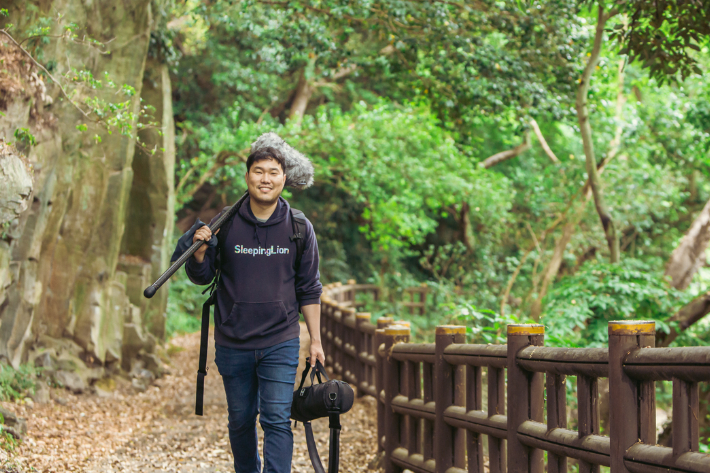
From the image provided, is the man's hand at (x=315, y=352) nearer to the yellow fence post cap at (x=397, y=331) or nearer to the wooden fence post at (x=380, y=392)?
the yellow fence post cap at (x=397, y=331)

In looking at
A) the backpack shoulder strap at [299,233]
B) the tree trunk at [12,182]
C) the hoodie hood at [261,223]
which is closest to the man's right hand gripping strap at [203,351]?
the hoodie hood at [261,223]

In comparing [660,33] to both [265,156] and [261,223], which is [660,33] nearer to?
[265,156]

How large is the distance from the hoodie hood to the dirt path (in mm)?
2403

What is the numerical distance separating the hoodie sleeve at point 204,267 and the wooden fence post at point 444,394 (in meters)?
1.55

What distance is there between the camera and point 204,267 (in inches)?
133

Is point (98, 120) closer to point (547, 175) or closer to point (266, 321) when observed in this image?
point (266, 321)

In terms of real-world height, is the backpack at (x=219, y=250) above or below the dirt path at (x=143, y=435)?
above

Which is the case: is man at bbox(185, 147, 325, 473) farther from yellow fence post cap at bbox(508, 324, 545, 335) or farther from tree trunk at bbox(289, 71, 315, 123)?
tree trunk at bbox(289, 71, 315, 123)

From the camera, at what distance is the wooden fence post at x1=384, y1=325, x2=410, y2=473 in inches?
192

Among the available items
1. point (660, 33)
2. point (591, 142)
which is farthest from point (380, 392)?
point (591, 142)

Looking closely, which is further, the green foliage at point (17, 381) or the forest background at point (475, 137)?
the forest background at point (475, 137)

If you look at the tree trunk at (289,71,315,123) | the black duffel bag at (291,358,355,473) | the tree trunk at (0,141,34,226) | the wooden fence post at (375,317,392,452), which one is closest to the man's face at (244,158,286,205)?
the black duffel bag at (291,358,355,473)

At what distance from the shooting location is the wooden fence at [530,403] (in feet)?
7.68

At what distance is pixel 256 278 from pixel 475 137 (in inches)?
408
